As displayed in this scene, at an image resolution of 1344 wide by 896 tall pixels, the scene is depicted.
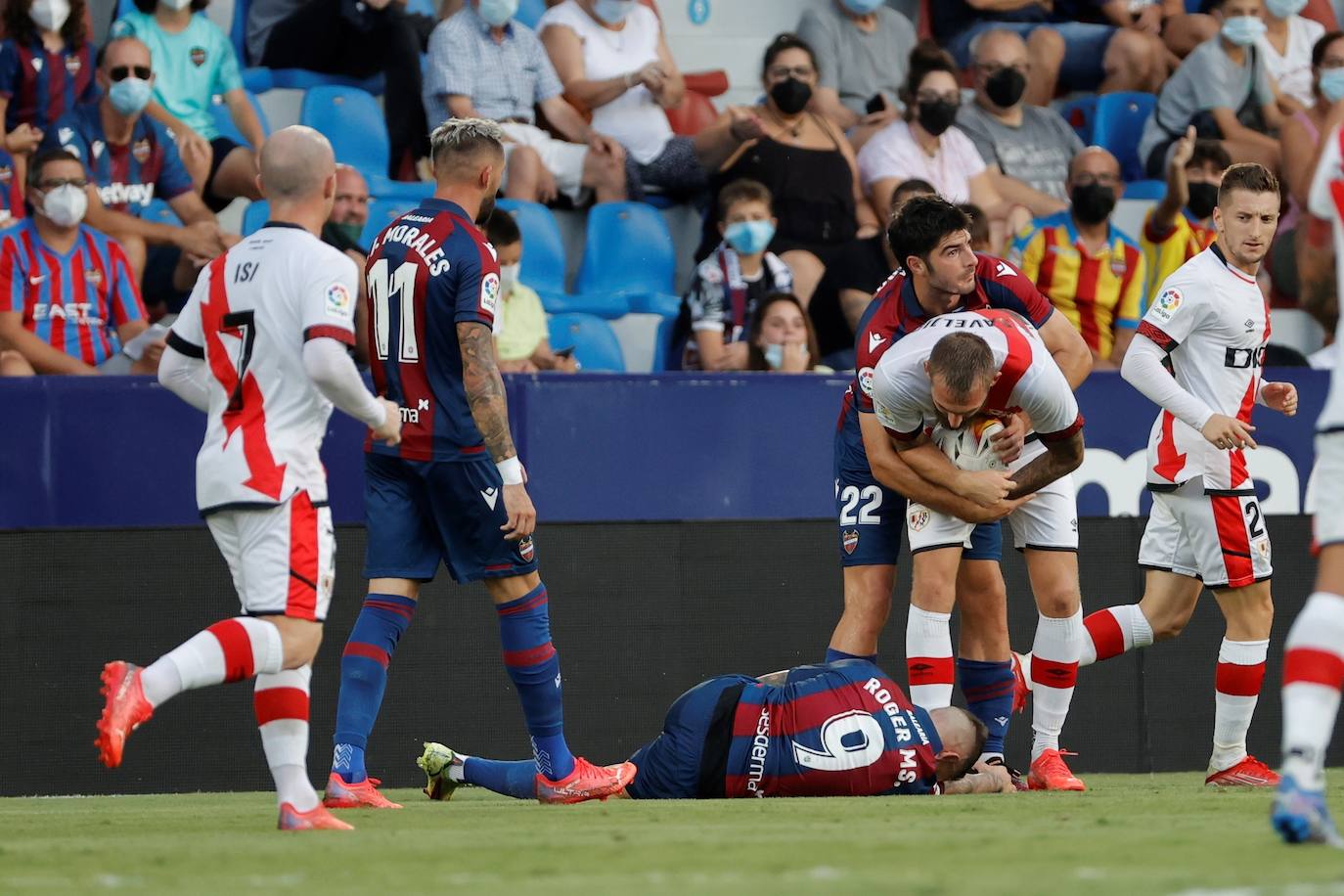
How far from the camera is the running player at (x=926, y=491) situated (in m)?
6.87

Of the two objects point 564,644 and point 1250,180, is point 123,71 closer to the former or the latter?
point 564,644

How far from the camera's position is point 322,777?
28.5ft

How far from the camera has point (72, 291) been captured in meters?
9.52

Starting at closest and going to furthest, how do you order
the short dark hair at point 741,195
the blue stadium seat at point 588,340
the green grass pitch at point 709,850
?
the green grass pitch at point 709,850 → the blue stadium seat at point 588,340 → the short dark hair at point 741,195

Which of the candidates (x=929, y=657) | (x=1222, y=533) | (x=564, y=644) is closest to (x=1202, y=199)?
(x=1222, y=533)

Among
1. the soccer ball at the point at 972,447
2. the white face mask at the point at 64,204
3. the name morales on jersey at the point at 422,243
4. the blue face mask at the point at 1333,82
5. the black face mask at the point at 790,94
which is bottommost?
the soccer ball at the point at 972,447

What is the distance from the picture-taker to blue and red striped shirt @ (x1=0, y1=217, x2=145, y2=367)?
9398 millimetres

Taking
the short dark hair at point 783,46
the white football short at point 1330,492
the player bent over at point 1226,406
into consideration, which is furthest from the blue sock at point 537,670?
the short dark hair at point 783,46

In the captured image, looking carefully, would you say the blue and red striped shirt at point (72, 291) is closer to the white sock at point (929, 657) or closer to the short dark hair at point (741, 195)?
the short dark hair at point (741, 195)

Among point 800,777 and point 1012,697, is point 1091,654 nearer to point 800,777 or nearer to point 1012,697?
point 1012,697

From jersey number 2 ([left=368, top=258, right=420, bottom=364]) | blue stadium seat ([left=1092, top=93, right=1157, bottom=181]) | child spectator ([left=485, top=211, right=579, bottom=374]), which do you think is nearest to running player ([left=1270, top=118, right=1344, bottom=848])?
jersey number 2 ([left=368, top=258, right=420, bottom=364])

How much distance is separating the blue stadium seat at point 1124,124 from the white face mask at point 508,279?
5.05m

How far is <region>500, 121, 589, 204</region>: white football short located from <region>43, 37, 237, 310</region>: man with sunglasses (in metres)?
1.97

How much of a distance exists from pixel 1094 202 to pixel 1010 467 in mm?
4684
